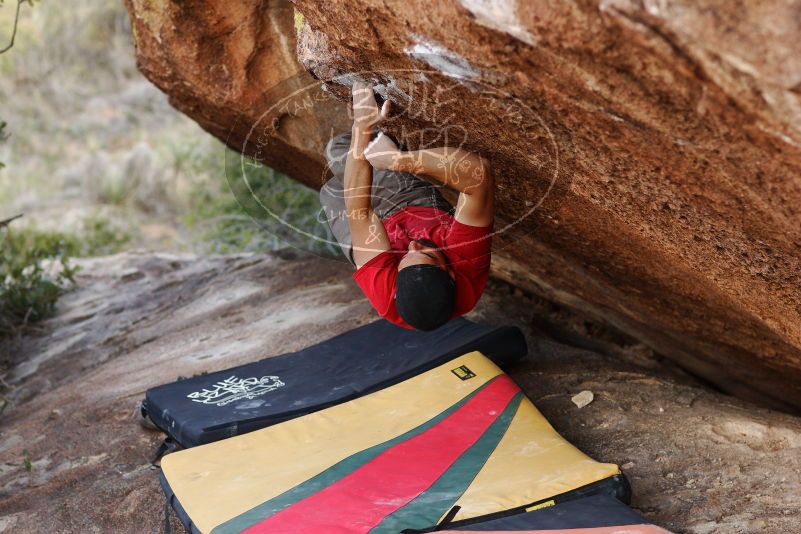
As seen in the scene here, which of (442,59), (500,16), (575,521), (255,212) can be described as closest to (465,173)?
(442,59)

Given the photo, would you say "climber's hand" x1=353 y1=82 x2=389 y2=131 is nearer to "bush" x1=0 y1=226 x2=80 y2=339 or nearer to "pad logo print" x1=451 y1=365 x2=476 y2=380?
"pad logo print" x1=451 y1=365 x2=476 y2=380

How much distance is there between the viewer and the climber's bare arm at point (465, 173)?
2330 millimetres

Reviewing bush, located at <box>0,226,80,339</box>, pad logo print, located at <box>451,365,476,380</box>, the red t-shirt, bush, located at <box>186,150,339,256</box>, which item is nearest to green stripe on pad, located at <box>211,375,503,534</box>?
pad logo print, located at <box>451,365,476,380</box>

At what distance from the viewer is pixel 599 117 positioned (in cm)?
170

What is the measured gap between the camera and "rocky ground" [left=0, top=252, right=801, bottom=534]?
8.05ft

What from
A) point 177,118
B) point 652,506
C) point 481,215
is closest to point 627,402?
point 652,506

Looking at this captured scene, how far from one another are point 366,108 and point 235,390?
1341 millimetres

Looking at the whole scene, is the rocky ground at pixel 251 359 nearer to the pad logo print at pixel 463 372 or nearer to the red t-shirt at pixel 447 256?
the pad logo print at pixel 463 372

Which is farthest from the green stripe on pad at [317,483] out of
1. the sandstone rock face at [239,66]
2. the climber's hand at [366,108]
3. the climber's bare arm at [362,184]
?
the sandstone rock face at [239,66]

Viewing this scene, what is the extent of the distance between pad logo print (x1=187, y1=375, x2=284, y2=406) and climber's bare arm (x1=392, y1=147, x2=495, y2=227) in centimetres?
117

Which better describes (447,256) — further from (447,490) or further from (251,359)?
(251,359)

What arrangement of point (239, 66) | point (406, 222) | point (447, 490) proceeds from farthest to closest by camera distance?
1. point (239, 66)
2. point (406, 222)
3. point (447, 490)

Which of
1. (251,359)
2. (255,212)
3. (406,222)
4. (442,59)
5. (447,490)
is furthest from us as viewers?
(255,212)

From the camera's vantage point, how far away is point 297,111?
322 centimetres
